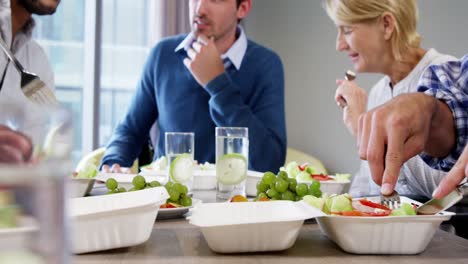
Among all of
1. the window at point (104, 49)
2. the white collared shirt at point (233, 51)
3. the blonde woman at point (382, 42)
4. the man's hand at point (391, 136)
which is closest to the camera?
the man's hand at point (391, 136)

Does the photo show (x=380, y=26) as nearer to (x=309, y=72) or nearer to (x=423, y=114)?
(x=423, y=114)

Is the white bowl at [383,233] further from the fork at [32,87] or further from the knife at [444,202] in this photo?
the fork at [32,87]

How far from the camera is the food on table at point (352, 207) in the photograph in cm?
86

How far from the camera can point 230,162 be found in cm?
143

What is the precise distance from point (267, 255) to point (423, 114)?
486 millimetres

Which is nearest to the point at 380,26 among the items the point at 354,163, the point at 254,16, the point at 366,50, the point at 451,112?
the point at 366,50

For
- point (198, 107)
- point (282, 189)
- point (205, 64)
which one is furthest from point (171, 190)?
point (198, 107)

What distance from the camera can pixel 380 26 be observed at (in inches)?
93.1

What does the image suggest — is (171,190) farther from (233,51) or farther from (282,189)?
(233,51)

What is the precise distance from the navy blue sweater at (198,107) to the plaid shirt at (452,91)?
3.48ft

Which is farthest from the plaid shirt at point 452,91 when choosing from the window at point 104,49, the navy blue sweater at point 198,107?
the window at point 104,49

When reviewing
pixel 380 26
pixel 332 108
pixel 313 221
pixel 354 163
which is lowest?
pixel 354 163

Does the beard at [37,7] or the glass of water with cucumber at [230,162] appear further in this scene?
the beard at [37,7]

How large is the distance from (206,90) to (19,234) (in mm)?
2269
